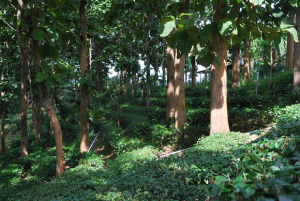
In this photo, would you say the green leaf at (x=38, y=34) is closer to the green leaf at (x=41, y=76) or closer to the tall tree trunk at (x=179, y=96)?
the green leaf at (x=41, y=76)

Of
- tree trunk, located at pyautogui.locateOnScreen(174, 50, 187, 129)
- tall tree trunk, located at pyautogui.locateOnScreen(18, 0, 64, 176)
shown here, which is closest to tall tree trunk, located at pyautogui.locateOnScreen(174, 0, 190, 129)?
tree trunk, located at pyautogui.locateOnScreen(174, 50, 187, 129)

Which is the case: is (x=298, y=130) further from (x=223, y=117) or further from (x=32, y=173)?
(x=32, y=173)

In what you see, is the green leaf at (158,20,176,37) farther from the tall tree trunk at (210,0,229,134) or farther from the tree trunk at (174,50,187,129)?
the tree trunk at (174,50,187,129)

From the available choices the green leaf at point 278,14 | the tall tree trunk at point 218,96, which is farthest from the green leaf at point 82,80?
the green leaf at point 278,14

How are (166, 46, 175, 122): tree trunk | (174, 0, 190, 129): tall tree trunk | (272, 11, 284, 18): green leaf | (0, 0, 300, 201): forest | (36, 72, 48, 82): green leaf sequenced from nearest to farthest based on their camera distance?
(0, 0, 300, 201): forest, (36, 72, 48, 82): green leaf, (272, 11, 284, 18): green leaf, (174, 0, 190, 129): tall tree trunk, (166, 46, 175, 122): tree trunk

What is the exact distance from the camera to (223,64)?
4.52 m

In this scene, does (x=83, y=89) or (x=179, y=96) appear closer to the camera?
(x=83, y=89)

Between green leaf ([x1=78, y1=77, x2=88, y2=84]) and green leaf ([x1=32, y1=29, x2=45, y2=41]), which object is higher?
green leaf ([x1=32, y1=29, x2=45, y2=41])

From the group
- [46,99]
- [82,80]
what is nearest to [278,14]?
[82,80]

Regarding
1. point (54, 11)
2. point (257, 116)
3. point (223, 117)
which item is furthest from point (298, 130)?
point (54, 11)

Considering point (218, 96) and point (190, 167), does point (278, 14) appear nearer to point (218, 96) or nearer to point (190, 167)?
point (218, 96)

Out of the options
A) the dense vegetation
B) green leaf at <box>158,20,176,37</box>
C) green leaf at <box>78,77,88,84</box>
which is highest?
green leaf at <box>158,20,176,37</box>

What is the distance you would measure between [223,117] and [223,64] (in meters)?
1.20

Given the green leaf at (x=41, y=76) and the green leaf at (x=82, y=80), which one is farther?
the green leaf at (x=82, y=80)
